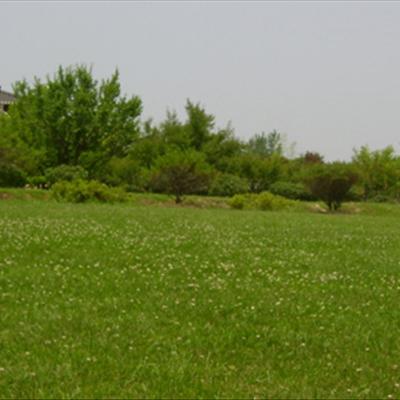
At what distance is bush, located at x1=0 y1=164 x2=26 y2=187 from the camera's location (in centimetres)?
3781

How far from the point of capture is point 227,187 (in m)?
47.1

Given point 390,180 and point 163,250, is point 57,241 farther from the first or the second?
point 390,180

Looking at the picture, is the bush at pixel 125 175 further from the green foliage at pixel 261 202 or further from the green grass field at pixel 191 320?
the green grass field at pixel 191 320

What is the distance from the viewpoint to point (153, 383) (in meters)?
4.67

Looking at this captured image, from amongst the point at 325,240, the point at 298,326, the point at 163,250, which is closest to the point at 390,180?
the point at 325,240

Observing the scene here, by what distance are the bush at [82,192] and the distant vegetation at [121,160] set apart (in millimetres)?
6536

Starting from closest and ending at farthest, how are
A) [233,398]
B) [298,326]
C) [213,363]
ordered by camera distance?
[233,398] < [213,363] < [298,326]

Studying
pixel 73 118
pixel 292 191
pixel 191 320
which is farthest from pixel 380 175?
pixel 191 320

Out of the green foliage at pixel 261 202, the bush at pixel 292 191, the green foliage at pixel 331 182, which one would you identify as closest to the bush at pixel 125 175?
the bush at pixel 292 191

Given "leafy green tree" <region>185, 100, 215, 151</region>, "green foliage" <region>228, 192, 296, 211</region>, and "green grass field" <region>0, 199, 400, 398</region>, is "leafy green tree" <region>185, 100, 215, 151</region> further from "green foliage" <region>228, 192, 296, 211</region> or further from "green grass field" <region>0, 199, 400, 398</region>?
"green grass field" <region>0, 199, 400, 398</region>

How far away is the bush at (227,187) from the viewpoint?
46862 millimetres

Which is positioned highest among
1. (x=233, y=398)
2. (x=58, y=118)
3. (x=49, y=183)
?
(x=58, y=118)

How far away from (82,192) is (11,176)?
13113 mm

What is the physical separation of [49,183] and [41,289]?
34033mm
